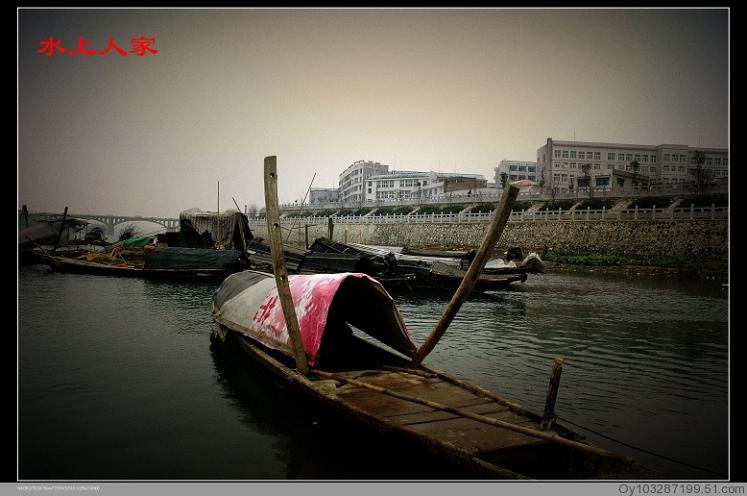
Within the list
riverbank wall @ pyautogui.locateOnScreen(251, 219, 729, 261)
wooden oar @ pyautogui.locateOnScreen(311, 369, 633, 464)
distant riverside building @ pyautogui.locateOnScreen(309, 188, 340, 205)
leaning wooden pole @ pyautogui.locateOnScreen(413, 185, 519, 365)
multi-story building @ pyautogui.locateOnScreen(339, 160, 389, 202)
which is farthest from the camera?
distant riverside building @ pyautogui.locateOnScreen(309, 188, 340, 205)

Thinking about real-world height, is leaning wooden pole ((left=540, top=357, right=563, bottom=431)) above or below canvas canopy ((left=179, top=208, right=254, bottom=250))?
below

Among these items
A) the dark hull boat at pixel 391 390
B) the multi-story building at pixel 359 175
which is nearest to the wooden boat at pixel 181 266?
the dark hull boat at pixel 391 390

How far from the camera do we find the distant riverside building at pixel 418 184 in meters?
73.7

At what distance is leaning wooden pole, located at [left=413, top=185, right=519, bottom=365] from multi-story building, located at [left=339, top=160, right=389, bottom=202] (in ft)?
290

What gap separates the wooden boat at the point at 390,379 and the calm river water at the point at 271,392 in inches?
18.8

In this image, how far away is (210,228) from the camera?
24828 millimetres

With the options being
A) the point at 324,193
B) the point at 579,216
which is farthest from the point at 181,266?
the point at 324,193

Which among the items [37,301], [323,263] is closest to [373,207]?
[323,263]

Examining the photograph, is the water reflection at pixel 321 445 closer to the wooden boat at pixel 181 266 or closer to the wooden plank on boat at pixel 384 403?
the wooden plank on boat at pixel 384 403

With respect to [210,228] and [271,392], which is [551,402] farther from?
[210,228]

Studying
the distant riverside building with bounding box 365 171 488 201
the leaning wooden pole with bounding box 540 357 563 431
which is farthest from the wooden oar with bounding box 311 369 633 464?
the distant riverside building with bounding box 365 171 488 201

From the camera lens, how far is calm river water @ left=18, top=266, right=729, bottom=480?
475cm

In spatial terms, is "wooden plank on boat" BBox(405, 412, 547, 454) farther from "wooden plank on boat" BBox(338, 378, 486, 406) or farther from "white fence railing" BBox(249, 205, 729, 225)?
"white fence railing" BBox(249, 205, 729, 225)

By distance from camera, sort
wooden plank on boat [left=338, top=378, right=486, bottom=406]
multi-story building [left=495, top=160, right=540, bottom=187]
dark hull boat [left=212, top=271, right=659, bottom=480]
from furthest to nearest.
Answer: multi-story building [left=495, top=160, right=540, bottom=187] → wooden plank on boat [left=338, top=378, right=486, bottom=406] → dark hull boat [left=212, top=271, right=659, bottom=480]
